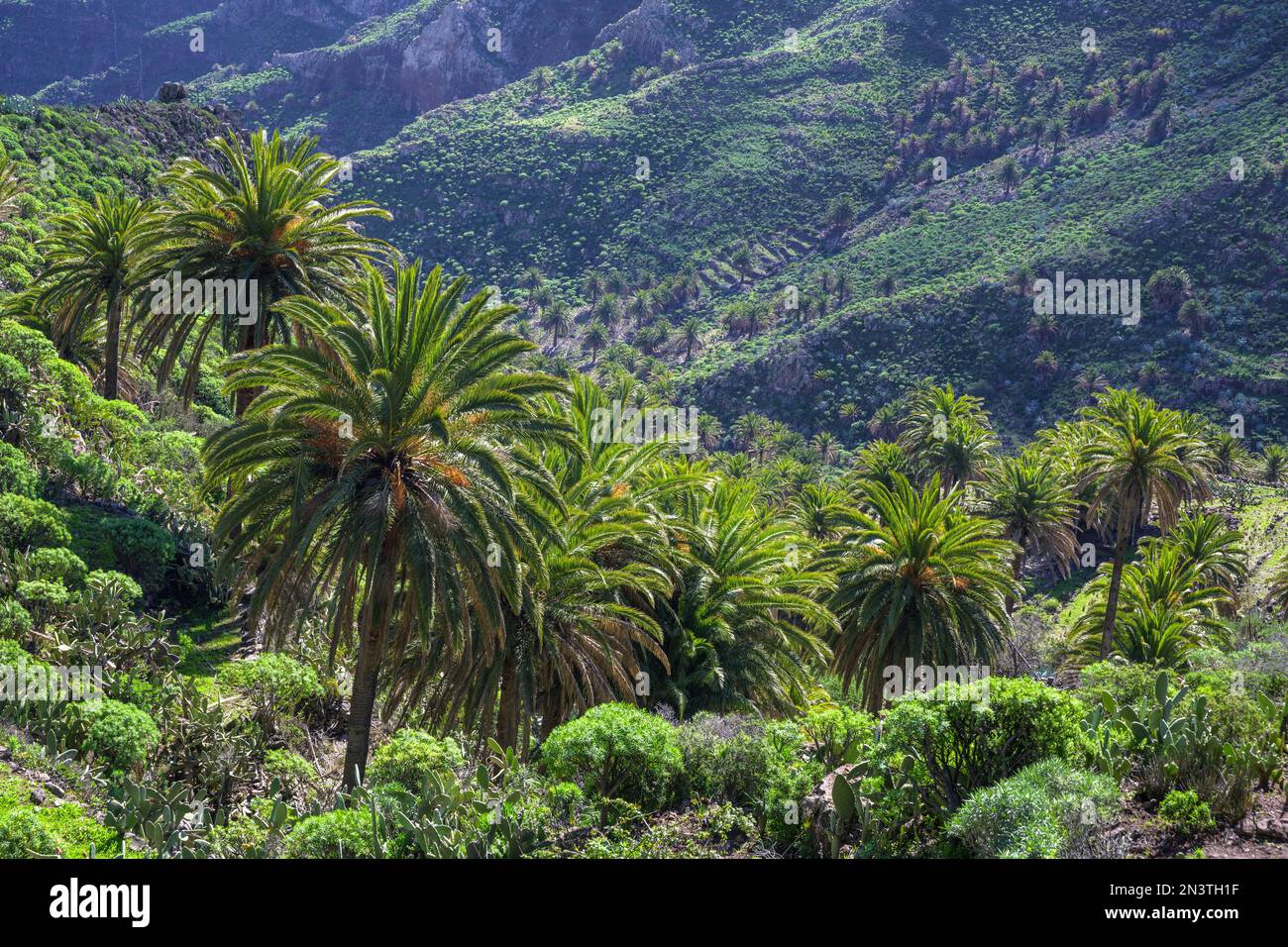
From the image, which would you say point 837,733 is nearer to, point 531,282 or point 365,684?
point 365,684

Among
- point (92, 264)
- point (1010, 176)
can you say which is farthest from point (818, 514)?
point (1010, 176)

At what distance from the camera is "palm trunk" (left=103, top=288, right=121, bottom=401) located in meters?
29.3

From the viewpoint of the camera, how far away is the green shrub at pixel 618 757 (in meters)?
14.2

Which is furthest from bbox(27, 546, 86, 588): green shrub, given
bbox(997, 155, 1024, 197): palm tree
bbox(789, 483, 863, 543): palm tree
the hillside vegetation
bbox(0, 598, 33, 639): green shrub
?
bbox(997, 155, 1024, 197): palm tree

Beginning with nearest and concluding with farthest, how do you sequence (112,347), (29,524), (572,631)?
(572,631)
(29,524)
(112,347)

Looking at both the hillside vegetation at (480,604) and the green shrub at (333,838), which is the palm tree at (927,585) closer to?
the hillside vegetation at (480,604)

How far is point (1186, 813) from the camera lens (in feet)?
37.6

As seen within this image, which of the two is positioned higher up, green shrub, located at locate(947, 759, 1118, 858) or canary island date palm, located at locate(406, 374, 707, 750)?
canary island date palm, located at locate(406, 374, 707, 750)

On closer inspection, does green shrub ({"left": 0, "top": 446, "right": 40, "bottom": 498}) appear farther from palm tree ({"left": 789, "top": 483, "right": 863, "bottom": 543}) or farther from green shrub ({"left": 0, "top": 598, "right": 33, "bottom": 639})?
palm tree ({"left": 789, "top": 483, "right": 863, "bottom": 543})

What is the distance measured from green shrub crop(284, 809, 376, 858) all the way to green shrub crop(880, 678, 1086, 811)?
18.4ft

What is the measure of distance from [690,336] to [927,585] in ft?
353
